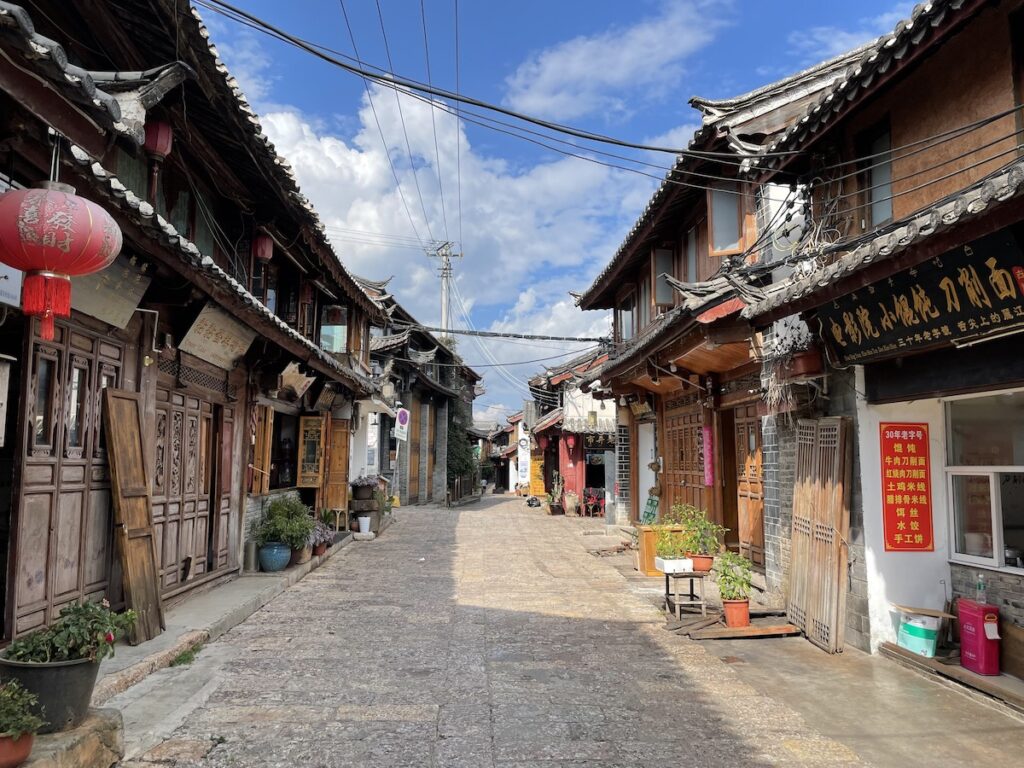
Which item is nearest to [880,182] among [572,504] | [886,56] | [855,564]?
[886,56]

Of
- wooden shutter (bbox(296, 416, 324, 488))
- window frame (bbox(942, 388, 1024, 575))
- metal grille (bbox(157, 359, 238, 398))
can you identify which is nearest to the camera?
window frame (bbox(942, 388, 1024, 575))

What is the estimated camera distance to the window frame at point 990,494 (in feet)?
18.4

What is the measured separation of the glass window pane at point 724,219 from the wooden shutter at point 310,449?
764cm

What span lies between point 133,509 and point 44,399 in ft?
4.32

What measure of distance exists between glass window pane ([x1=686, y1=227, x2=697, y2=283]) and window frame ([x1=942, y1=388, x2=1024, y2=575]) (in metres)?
6.06

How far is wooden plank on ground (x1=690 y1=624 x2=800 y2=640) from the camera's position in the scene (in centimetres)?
670

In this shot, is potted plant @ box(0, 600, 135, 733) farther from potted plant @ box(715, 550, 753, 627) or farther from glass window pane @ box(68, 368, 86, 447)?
potted plant @ box(715, 550, 753, 627)

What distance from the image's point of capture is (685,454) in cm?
1227

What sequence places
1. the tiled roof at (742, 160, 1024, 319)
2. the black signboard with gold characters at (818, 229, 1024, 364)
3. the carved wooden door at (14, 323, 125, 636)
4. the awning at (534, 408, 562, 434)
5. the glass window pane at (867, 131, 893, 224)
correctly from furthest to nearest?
1. the awning at (534, 408, 562, 434)
2. the glass window pane at (867, 131, 893, 224)
3. the carved wooden door at (14, 323, 125, 636)
4. the black signboard with gold characters at (818, 229, 1024, 364)
5. the tiled roof at (742, 160, 1024, 319)

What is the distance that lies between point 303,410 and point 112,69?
24.9 ft

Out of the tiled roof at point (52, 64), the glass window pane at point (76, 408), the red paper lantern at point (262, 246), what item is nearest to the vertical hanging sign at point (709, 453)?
the red paper lantern at point (262, 246)

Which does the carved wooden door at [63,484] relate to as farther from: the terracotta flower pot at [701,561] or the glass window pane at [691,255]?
the glass window pane at [691,255]

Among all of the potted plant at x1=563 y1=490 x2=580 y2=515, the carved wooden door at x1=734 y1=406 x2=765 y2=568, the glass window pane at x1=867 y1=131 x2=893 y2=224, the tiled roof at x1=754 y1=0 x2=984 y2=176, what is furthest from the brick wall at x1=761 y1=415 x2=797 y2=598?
the potted plant at x1=563 y1=490 x2=580 y2=515

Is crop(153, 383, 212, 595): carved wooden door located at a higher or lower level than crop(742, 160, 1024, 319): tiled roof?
lower
